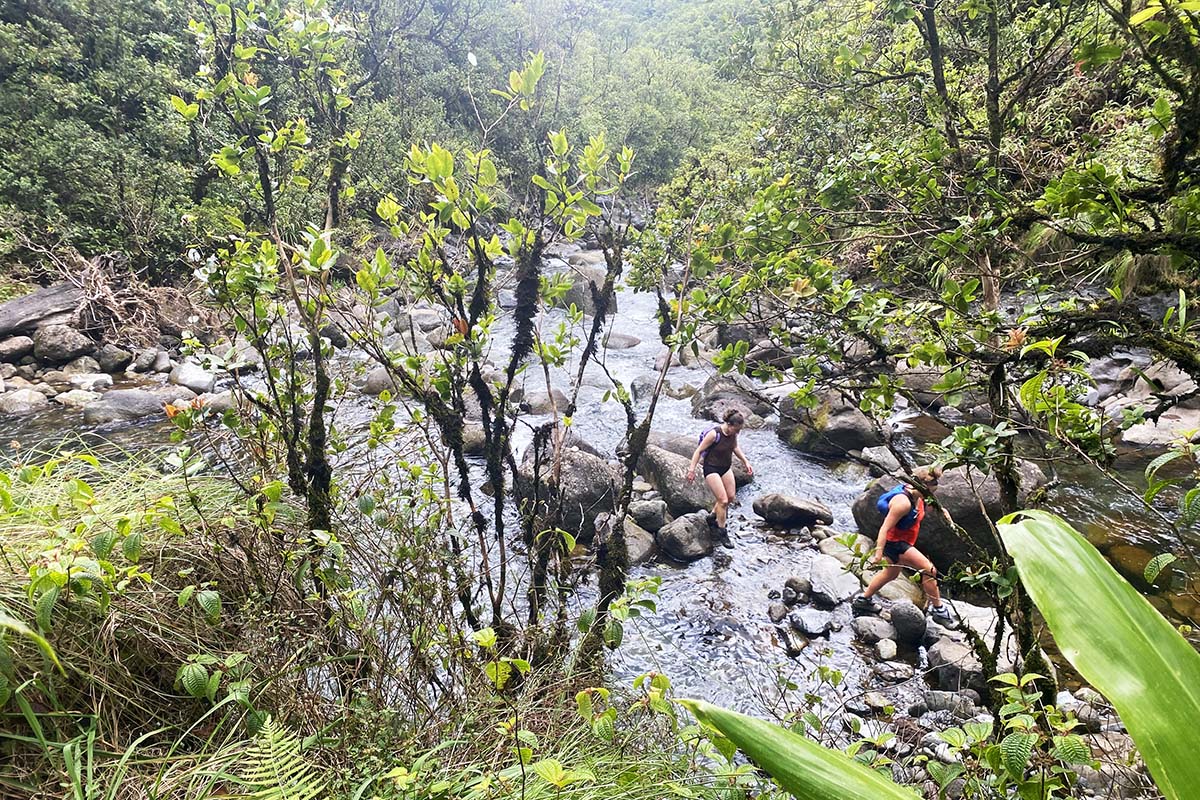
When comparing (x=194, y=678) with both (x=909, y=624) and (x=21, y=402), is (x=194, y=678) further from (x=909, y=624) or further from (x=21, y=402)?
(x=21, y=402)

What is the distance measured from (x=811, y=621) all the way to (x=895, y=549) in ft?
3.40

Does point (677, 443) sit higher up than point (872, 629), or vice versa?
point (677, 443)

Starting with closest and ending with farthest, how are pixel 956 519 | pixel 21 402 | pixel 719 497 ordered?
1. pixel 956 519
2. pixel 719 497
3. pixel 21 402

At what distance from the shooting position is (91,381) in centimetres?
914

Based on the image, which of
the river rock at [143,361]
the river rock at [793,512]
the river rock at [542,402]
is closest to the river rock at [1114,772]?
the river rock at [793,512]

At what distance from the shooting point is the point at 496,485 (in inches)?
120

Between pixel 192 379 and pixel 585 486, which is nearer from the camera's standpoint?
pixel 585 486

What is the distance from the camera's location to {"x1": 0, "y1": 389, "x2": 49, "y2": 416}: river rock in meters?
8.01

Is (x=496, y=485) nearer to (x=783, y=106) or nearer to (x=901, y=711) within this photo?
(x=901, y=711)

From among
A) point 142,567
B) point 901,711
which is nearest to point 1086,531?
point 901,711

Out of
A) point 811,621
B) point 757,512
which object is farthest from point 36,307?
point 811,621

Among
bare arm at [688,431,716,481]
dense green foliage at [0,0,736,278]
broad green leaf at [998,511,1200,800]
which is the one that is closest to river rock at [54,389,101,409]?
dense green foliage at [0,0,736,278]

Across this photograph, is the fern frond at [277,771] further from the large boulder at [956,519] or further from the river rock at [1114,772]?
the large boulder at [956,519]

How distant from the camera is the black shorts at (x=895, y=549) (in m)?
5.20
